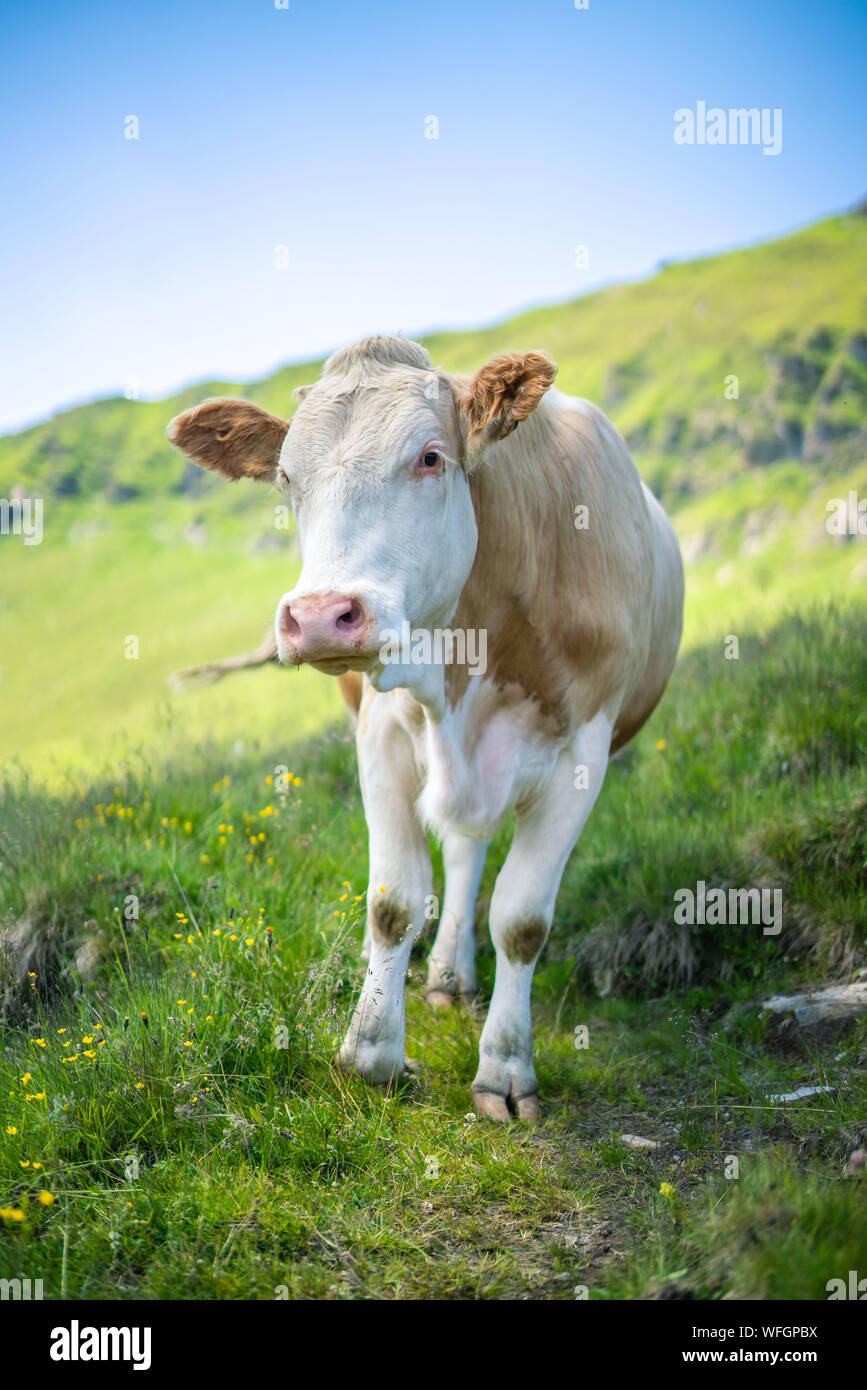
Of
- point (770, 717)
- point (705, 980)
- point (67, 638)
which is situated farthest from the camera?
point (67, 638)

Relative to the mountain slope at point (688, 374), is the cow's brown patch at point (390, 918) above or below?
below

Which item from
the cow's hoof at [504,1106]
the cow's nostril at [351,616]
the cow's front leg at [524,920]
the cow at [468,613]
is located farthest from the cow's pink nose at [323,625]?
the cow's hoof at [504,1106]

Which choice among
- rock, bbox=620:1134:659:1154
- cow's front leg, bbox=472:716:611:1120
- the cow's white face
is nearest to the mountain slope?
cow's front leg, bbox=472:716:611:1120

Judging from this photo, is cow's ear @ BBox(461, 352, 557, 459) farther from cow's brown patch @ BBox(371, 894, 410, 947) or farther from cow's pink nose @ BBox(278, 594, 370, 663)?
cow's brown patch @ BBox(371, 894, 410, 947)

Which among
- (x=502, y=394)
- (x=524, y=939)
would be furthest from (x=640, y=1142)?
(x=502, y=394)

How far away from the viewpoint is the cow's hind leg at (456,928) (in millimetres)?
5422

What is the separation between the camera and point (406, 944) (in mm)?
4465

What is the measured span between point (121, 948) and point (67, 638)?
37.3 metres

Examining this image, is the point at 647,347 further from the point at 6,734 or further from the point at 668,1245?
the point at 668,1245

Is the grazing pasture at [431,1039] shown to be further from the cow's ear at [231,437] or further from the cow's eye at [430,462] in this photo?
the cow's eye at [430,462]

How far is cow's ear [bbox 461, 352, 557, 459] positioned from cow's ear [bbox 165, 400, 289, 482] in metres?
0.82

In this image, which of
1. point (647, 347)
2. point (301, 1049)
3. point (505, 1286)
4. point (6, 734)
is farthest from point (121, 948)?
point (647, 347)

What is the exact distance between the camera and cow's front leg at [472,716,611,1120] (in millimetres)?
4402

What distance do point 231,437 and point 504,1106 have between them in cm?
289
